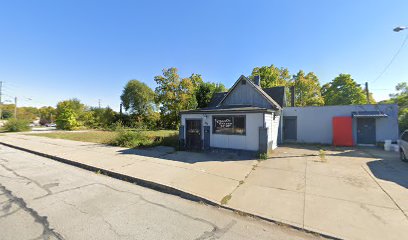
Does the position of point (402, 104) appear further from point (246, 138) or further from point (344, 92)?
point (246, 138)

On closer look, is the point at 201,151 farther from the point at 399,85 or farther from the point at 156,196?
the point at 399,85

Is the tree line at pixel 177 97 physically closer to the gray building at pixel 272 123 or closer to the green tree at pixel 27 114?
the gray building at pixel 272 123

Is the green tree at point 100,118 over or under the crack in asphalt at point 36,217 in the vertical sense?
over

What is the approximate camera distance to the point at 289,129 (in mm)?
16109

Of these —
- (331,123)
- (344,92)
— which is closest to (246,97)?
(331,123)

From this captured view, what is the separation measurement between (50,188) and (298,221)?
681 cm

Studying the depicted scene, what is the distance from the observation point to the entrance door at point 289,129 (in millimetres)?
15898

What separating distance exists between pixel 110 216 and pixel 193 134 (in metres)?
8.27

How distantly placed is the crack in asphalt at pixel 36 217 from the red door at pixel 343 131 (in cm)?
1704

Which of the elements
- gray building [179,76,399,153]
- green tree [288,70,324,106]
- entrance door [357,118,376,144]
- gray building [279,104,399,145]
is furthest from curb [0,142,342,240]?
green tree [288,70,324,106]

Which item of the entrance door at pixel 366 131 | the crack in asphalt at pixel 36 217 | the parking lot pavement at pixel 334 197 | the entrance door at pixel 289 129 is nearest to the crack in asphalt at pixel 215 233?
the parking lot pavement at pixel 334 197

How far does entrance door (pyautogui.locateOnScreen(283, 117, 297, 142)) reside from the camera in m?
15.9

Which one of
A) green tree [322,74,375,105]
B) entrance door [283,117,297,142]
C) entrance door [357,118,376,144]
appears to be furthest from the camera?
green tree [322,74,375,105]

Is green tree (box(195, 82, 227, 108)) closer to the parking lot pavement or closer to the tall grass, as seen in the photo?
the tall grass
